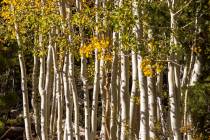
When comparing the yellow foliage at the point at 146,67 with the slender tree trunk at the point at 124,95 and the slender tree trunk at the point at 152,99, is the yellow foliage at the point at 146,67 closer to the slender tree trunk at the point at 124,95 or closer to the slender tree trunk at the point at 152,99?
the slender tree trunk at the point at 152,99

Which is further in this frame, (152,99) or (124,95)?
(124,95)

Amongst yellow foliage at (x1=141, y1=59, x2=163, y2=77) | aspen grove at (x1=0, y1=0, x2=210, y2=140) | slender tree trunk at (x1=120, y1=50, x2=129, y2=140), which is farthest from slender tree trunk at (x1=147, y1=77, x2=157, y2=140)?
slender tree trunk at (x1=120, y1=50, x2=129, y2=140)

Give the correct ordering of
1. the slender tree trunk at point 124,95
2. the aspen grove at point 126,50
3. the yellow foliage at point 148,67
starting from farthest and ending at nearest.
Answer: the slender tree trunk at point 124,95 → the aspen grove at point 126,50 → the yellow foliage at point 148,67

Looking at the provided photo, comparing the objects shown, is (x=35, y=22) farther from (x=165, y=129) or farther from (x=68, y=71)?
(x=165, y=129)

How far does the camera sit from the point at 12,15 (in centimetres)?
1655

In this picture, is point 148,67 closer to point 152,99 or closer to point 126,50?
point 126,50

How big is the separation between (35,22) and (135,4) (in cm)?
446

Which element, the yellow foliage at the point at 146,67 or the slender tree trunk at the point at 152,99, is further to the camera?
the slender tree trunk at the point at 152,99

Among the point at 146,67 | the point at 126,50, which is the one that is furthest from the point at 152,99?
the point at 146,67

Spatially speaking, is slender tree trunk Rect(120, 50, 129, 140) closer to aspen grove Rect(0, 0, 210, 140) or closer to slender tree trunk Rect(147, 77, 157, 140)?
aspen grove Rect(0, 0, 210, 140)

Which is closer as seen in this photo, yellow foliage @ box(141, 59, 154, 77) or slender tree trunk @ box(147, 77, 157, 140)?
yellow foliage @ box(141, 59, 154, 77)

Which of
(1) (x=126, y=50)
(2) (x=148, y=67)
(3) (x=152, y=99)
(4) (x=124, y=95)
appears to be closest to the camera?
(2) (x=148, y=67)

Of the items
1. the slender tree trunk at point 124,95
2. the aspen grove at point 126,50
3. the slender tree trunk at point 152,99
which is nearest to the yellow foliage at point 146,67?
the aspen grove at point 126,50

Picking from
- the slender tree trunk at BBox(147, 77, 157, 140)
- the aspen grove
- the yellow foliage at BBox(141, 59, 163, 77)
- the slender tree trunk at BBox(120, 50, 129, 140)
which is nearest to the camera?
the yellow foliage at BBox(141, 59, 163, 77)
